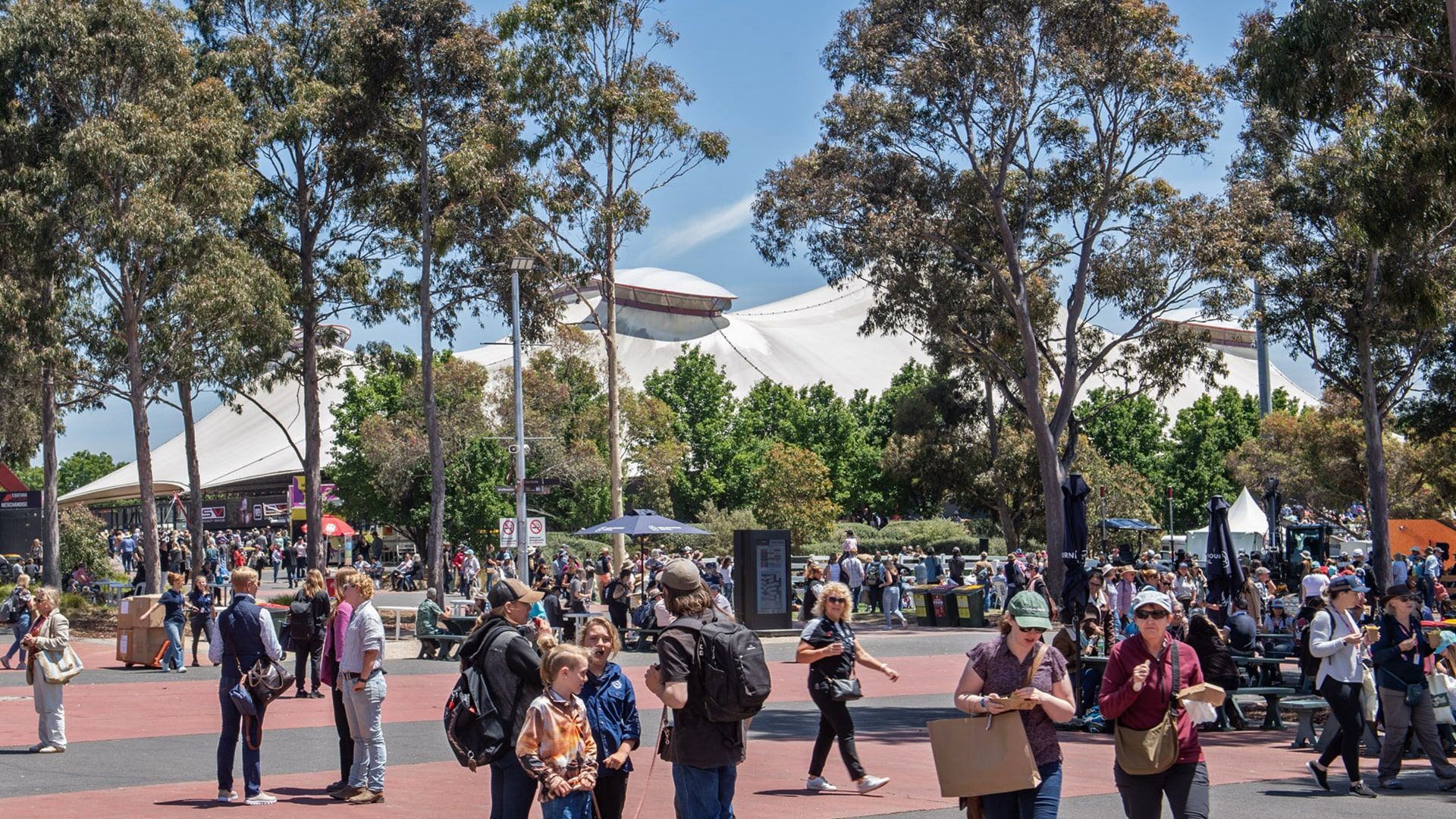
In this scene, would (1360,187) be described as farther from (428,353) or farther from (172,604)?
(428,353)

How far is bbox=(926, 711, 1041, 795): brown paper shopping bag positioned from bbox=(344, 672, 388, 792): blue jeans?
4.50m

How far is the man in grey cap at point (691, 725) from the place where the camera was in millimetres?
6457

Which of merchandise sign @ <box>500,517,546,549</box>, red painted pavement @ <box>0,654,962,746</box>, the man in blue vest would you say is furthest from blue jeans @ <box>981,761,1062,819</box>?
merchandise sign @ <box>500,517,546,549</box>

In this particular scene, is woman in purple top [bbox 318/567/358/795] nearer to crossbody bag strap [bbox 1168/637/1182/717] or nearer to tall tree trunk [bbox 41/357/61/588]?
crossbody bag strap [bbox 1168/637/1182/717]

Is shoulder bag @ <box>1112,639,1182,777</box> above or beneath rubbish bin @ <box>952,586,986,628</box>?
above

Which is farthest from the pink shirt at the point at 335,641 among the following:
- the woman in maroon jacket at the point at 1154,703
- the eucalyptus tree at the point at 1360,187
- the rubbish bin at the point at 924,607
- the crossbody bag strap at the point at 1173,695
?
the rubbish bin at the point at 924,607

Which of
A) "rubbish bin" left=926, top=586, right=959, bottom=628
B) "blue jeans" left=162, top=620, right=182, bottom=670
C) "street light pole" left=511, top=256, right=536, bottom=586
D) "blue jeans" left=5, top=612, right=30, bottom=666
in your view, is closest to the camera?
"blue jeans" left=162, top=620, right=182, bottom=670

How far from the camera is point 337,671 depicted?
10078 millimetres

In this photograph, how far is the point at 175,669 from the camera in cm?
2144

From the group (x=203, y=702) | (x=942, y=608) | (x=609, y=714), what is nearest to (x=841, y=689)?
(x=609, y=714)

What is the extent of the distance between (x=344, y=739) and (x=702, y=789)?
4.49 meters

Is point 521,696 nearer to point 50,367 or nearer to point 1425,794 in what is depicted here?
point 1425,794

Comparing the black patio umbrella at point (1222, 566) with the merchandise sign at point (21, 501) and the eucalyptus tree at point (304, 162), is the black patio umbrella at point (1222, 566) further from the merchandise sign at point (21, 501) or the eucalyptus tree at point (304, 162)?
the merchandise sign at point (21, 501)

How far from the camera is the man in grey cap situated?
6.46 metres
